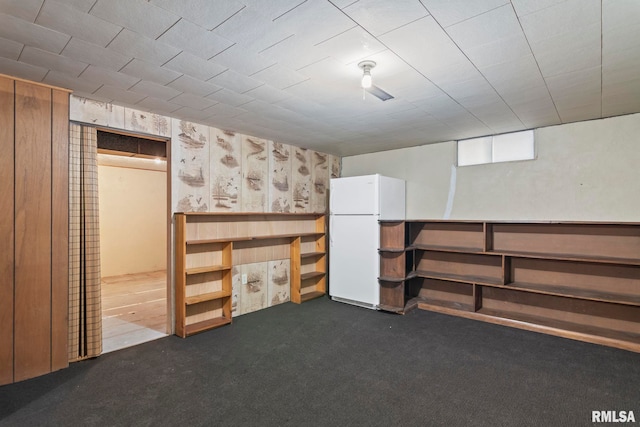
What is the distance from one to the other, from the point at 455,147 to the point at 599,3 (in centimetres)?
294

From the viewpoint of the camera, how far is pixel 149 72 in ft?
7.89

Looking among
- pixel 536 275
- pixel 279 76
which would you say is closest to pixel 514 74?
pixel 279 76

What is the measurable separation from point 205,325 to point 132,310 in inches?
59.0

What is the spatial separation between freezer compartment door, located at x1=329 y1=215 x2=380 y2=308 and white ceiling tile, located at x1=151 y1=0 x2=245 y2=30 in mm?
3132

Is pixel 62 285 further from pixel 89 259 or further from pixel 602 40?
pixel 602 40

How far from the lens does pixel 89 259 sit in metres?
2.97

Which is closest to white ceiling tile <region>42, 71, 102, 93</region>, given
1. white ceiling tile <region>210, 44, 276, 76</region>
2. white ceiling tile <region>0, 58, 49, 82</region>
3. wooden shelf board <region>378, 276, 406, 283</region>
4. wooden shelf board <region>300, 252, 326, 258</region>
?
white ceiling tile <region>0, 58, 49, 82</region>

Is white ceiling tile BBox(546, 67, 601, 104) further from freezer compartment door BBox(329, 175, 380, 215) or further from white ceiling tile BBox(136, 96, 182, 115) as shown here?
white ceiling tile BBox(136, 96, 182, 115)

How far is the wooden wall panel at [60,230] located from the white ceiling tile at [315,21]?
2176mm

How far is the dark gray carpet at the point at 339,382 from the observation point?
211cm

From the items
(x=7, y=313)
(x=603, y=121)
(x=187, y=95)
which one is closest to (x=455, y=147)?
(x=603, y=121)

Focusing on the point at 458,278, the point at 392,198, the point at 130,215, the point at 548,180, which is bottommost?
the point at 458,278

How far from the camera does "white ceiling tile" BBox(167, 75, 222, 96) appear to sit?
101 inches

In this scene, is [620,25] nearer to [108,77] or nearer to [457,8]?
[457,8]
